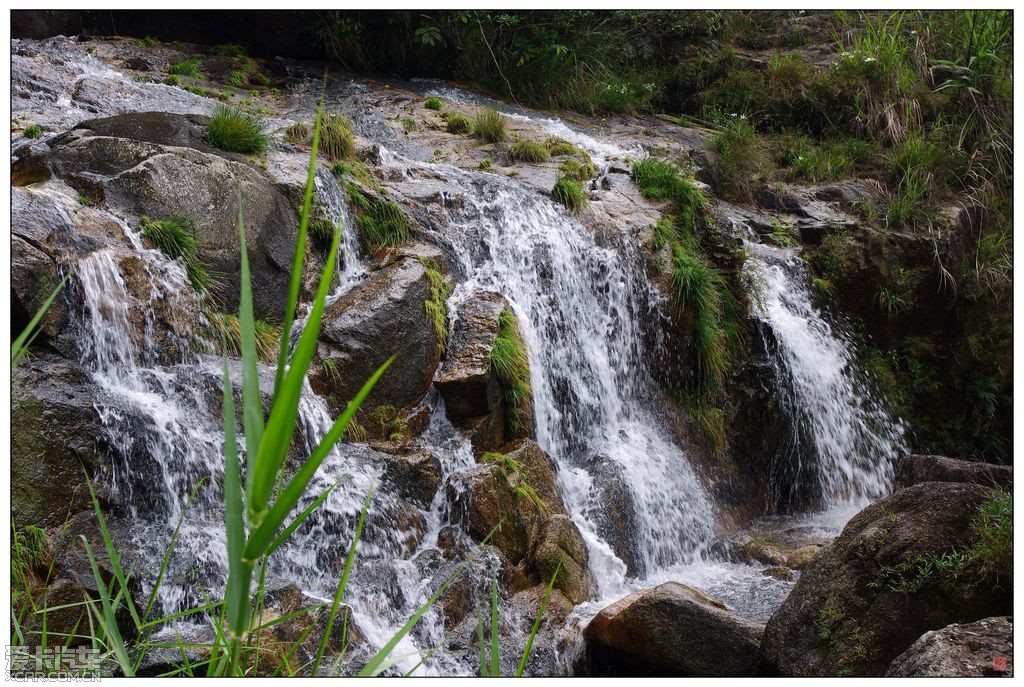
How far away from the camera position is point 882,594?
355cm

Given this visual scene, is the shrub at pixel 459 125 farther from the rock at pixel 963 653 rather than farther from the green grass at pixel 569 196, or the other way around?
the rock at pixel 963 653

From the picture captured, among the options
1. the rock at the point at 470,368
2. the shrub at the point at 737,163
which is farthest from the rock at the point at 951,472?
the shrub at the point at 737,163

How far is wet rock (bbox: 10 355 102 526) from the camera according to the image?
3.56m

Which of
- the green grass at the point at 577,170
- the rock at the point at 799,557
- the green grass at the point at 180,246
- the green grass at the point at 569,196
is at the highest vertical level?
the green grass at the point at 577,170

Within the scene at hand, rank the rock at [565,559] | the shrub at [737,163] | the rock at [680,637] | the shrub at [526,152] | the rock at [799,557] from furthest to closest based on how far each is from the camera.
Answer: the shrub at [737,163] < the shrub at [526,152] < the rock at [799,557] < the rock at [565,559] < the rock at [680,637]

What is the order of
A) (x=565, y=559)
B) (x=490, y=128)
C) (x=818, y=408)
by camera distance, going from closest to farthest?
(x=565, y=559), (x=818, y=408), (x=490, y=128)

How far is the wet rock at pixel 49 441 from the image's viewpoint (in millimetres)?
3557

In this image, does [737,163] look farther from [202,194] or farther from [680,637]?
[680,637]

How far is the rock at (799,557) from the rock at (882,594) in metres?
1.53

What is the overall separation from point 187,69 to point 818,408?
24.0 feet

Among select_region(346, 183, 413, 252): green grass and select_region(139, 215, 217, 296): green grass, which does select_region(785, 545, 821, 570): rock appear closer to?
select_region(346, 183, 413, 252): green grass

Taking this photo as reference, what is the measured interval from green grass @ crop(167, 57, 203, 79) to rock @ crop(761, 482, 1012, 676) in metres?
7.80

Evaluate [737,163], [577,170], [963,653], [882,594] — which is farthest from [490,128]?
[963,653]

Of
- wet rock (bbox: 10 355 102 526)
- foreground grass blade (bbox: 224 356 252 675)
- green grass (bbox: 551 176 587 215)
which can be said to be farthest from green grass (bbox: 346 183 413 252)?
foreground grass blade (bbox: 224 356 252 675)
